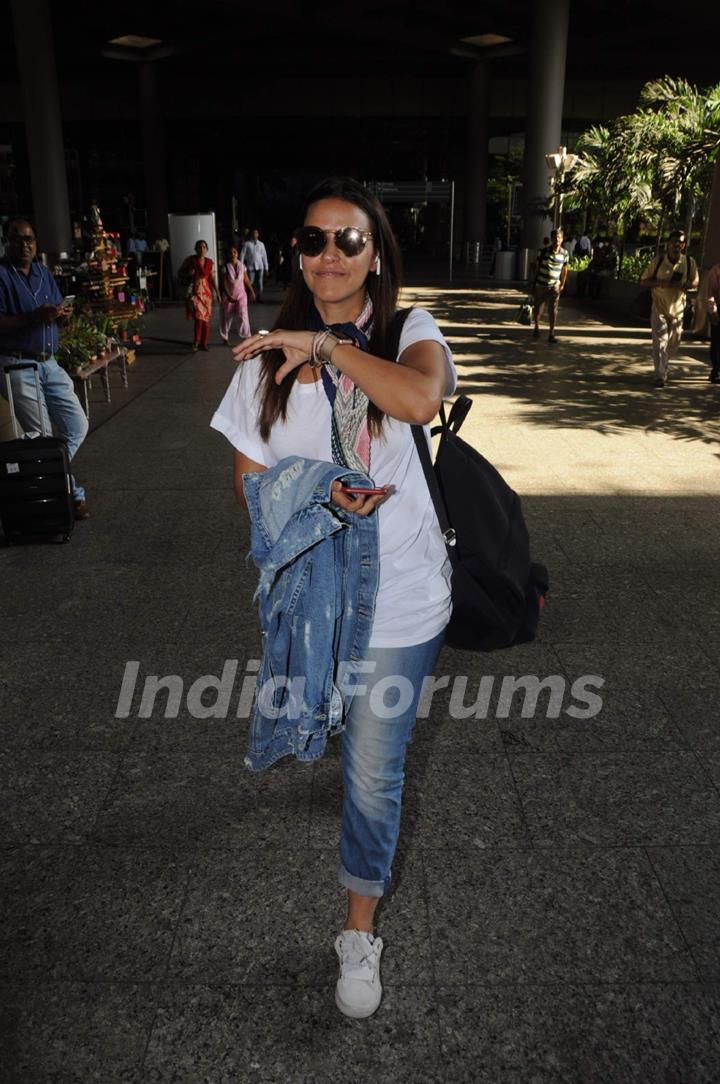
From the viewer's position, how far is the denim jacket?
215cm

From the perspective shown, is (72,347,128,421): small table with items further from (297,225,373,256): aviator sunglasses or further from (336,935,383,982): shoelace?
(336,935,383,982): shoelace

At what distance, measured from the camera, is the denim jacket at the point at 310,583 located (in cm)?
215

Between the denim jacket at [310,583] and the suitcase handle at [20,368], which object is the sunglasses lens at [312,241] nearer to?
the denim jacket at [310,583]

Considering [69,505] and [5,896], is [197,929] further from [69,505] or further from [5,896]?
[69,505]

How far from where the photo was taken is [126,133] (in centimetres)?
4466

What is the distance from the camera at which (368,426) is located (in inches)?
86.8

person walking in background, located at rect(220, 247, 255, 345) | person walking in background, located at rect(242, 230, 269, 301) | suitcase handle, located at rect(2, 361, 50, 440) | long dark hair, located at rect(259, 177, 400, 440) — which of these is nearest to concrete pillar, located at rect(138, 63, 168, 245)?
person walking in background, located at rect(242, 230, 269, 301)

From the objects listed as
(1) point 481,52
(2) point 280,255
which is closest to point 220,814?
(2) point 280,255

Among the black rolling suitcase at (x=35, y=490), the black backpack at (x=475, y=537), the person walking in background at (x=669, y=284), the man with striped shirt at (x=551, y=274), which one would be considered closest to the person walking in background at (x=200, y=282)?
the man with striped shirt at (x=551, y=274)

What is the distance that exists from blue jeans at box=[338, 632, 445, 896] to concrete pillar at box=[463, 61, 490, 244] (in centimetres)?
4193

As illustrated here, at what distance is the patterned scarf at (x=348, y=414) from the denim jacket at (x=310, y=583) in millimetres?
80

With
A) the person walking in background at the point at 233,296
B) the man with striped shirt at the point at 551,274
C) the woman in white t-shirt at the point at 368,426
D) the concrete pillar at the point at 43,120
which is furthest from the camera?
the concrete pillar at the point at 43,120

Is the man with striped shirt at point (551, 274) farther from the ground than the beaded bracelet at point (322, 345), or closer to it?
closer to it

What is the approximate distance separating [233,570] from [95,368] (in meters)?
5.51
